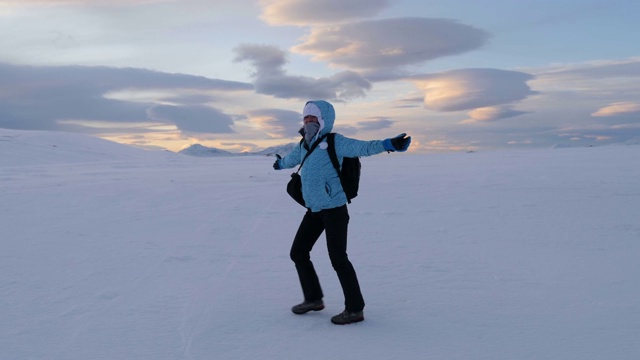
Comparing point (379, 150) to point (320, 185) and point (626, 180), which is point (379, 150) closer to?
point (320, 185)

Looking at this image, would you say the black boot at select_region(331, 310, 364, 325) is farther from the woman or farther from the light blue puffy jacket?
the light blue puffy jacket

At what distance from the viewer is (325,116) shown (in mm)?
4492

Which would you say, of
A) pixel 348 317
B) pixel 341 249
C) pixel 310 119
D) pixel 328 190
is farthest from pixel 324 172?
pixel 348 317

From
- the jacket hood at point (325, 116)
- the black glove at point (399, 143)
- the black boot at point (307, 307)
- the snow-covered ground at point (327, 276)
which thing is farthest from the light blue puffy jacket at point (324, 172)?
the snow-covered ground at point (327, 276)

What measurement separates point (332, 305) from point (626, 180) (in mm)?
9761

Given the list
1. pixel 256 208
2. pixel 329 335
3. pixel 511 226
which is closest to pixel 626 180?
pixel 511 226

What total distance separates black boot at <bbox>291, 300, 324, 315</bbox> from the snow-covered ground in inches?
2.4

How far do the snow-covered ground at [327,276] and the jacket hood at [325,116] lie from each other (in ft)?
5.17

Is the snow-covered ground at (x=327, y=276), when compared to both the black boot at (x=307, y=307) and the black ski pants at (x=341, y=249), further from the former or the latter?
the black ski pants at (x=341, y=249)

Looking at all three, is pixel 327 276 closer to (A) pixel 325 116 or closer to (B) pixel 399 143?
(A) pixel 325 116

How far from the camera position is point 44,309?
495cm

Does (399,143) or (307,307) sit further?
(307,307)

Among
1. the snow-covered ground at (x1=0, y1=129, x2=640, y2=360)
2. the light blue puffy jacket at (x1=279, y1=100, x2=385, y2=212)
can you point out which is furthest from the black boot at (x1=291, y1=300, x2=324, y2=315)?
the light blue puffy jacket at (x1=279, y1=100, x2=385, y2=212)

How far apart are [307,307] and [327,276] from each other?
1.22 m
